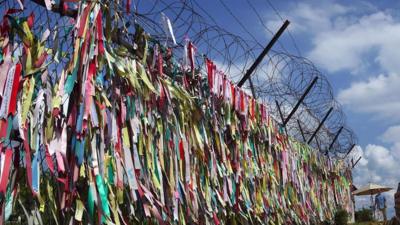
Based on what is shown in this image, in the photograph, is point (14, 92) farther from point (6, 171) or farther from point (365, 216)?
point (365, 216)

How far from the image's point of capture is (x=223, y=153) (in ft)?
18.6

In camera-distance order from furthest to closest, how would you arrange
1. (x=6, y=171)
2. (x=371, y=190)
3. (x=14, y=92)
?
(x=371, y=190) → (x=14, y=92) → (x=6, y=171)

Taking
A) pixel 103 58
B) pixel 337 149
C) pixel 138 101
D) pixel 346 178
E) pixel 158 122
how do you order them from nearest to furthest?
pixel 103 58 → pixel 138 101 → pixel 158 122 → pixel 337 149 → pixel 346 178

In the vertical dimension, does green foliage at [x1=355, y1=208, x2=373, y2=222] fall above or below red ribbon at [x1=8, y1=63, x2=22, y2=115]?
above

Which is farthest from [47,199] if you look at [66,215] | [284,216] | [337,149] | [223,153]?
[337,149]

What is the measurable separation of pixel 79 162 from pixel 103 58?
0.76 m

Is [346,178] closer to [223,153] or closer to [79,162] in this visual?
[223,153]

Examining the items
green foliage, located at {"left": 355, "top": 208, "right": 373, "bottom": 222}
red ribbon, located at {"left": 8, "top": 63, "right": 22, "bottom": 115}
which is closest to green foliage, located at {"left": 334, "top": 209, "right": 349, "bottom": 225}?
green foliage, located at {"left": 355, "top": 208, "right": 373, "bottom": 222}

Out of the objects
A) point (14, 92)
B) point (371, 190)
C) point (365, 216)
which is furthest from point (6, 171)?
point (371, 190)

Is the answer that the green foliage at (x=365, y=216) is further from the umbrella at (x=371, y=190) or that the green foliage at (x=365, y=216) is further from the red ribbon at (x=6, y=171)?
the red ribbon at (x=6, y=171)

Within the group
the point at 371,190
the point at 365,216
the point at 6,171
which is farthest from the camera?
the point at 371,190

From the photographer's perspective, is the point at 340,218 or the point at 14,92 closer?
the point at 14,92

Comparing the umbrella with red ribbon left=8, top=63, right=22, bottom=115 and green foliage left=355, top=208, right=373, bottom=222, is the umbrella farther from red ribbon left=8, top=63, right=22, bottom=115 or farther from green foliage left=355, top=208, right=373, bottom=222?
red ribbon left=8, top=63, right=22, bottom=115

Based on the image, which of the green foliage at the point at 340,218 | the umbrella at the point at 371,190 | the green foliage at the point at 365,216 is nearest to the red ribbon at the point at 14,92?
the green foliage at the point at 340,218
